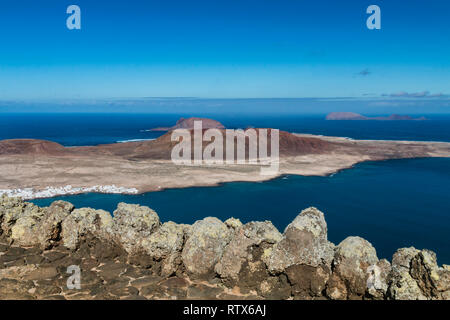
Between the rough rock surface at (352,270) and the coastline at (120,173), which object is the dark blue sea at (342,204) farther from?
the rough rock surface at (352,270)

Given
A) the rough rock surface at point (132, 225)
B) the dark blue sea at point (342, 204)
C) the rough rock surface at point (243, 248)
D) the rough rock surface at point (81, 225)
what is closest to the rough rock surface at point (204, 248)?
the rough rock surface at point (243, 248)

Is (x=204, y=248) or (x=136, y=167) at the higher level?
(x=204, y=248)

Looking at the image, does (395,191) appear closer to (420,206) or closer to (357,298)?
(420,206)

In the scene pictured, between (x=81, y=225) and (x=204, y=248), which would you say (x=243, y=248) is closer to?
(x=204, y=248)

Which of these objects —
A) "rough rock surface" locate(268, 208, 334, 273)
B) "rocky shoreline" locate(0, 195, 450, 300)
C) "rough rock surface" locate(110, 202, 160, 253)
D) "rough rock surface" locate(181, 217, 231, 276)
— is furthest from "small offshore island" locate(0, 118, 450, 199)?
"rough rock surface" locate(268, 208, 334, 273)

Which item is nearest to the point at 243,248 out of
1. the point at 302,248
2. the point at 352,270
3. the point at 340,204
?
the point at 302,248

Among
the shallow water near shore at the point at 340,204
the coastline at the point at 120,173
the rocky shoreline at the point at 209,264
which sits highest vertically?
the rocky shoreline at the point at 209,264

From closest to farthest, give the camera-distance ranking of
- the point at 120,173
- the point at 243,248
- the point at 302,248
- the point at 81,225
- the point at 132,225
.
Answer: the point at 302,248 < the point at 243,248 < the point at 132,225 < the point at 81,225 < the point at 120,173
